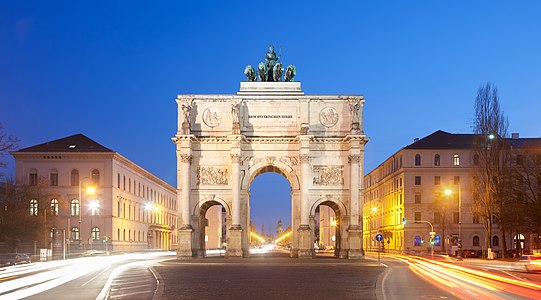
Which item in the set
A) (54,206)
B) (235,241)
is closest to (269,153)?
(235,241)

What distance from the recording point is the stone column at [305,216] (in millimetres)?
64438

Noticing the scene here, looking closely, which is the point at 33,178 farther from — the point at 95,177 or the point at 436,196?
the point at 436,196

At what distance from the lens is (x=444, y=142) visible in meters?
105

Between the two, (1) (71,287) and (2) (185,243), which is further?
(2) (185,243)

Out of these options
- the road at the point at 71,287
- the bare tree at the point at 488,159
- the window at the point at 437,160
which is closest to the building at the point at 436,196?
the window at the point at 437,160

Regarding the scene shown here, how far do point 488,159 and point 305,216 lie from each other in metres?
16.9

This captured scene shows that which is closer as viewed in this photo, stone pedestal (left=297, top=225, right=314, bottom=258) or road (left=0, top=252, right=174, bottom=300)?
road (left=0, top=252, right=174, bottom=300)

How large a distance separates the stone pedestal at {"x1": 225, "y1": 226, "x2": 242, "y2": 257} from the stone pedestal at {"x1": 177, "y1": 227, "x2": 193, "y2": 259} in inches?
129

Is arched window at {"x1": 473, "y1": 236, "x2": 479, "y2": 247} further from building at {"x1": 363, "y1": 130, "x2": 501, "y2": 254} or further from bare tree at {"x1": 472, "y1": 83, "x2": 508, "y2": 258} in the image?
bare tree at {"x1": 472, "y1": 83, "x2": 508, "y2": 258}

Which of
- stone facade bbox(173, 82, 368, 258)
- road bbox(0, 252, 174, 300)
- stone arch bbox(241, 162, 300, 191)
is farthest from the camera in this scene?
stone arch bbox(241, 162, 300, 191)

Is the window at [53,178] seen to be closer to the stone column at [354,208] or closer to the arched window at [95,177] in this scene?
the arched window at [95,177]

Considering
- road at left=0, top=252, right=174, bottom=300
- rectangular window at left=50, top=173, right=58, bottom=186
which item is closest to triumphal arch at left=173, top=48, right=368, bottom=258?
road at left=0, top=252, right=174, bottom=300

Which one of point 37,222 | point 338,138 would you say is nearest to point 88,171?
point 37,222

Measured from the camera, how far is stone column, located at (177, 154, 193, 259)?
64.4 m
